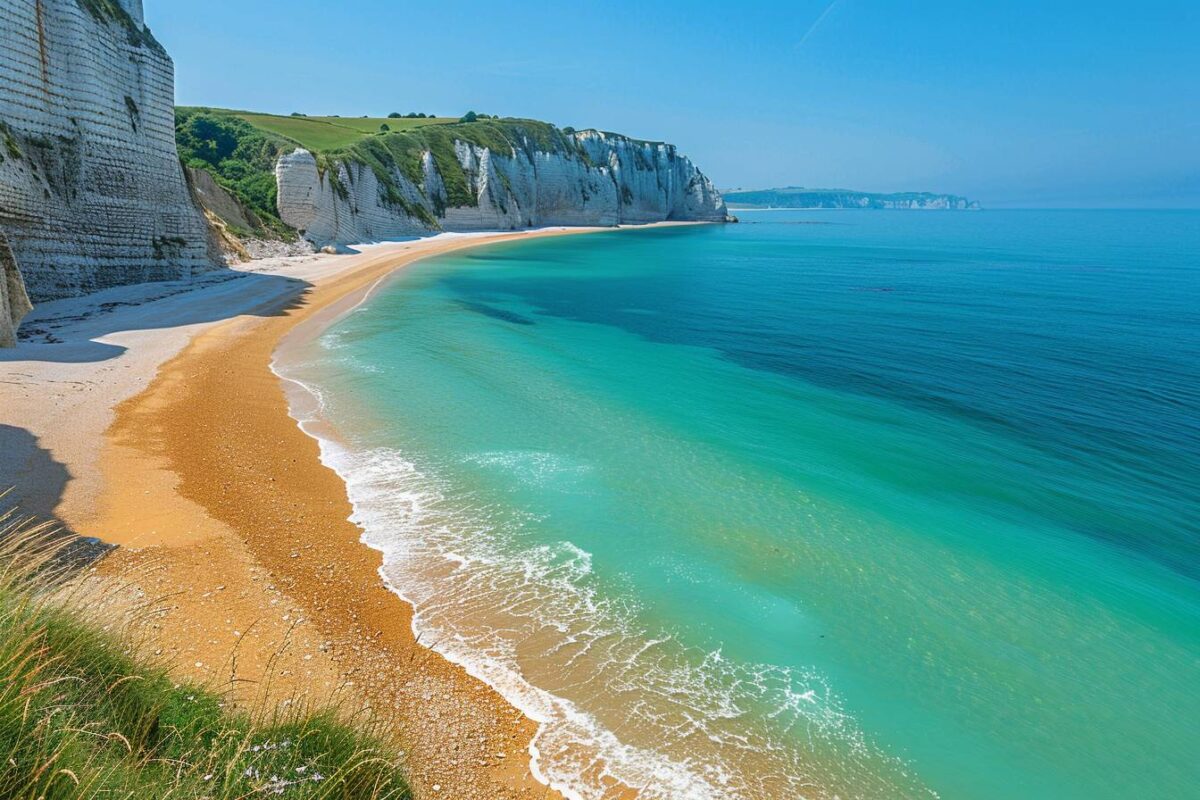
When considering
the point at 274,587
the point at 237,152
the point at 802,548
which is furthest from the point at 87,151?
the point at 237,152

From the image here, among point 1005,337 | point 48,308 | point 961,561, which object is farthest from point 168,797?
point 1005,337

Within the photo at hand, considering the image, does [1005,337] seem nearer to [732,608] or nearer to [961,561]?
[961,561]

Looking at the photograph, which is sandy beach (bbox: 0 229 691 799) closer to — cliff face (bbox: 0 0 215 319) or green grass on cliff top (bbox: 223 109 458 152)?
cliff face (bbox: 0 0 215 319)

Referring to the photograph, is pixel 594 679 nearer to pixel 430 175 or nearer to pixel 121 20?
pixel 121 20

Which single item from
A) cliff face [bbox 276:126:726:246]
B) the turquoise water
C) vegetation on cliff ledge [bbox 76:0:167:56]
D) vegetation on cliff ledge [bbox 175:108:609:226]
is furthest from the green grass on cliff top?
the turquoise water

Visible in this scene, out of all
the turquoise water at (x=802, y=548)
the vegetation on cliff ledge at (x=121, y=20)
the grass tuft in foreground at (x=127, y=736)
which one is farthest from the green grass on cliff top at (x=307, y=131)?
the grass tuft in foreground at (x=127, y=736)

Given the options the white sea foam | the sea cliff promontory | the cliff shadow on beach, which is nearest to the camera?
the white sea foam
